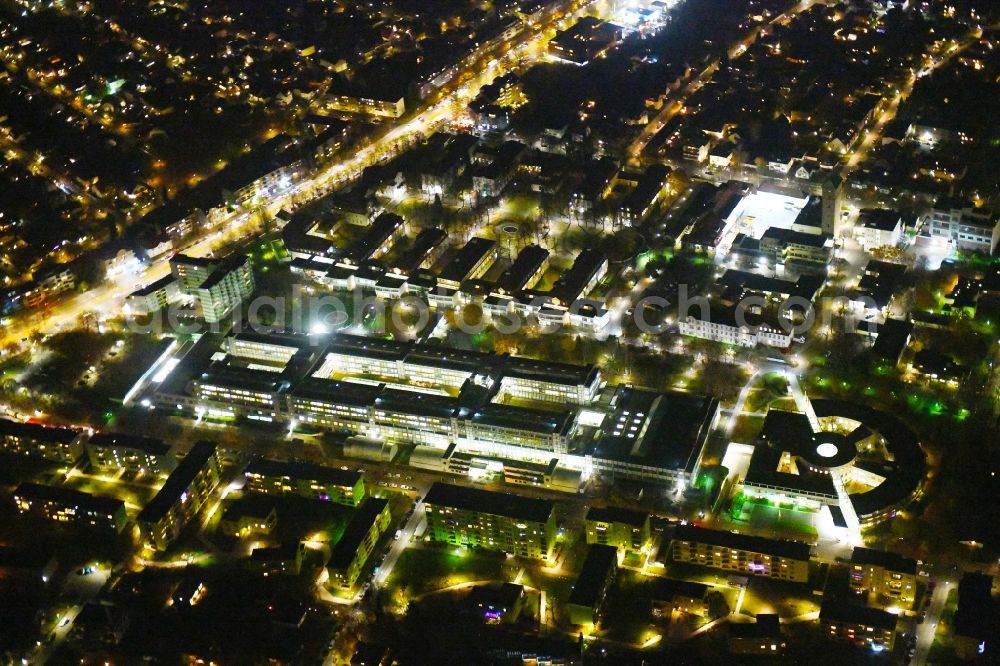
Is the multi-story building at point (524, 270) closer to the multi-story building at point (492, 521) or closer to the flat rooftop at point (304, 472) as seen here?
the flat rooftop at point (304, 472)

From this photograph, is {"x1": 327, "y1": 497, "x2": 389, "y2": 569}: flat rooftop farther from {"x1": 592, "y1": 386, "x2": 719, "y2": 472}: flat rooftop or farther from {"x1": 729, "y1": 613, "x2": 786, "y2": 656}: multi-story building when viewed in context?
{"x1": 729, "y1": 613, "x2": 786, "y2": 656}: multi-story building

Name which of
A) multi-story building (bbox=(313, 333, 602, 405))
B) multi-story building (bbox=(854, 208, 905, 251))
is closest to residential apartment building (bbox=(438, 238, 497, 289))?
multi-story building (bbox=(313, 333, 602, 405))

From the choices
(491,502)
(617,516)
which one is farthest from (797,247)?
(491,502)

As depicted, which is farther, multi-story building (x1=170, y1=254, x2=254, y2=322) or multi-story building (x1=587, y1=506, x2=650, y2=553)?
multi-story building (x1=170, y1=254, x2=254, y2=322)

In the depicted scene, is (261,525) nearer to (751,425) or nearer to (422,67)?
(751,425)

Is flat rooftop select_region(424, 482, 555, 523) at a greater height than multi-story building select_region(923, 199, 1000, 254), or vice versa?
multi-story building select_region(923, 199, 1000, 254)

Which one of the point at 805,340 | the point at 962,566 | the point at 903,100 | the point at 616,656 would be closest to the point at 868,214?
the point at 805,340

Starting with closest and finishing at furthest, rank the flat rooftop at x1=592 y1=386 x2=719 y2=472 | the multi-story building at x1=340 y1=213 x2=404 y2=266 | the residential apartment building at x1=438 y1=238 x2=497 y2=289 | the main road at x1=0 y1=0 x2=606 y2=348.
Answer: the flat rooftop at x1=592 y1=386 x2=719 y2=472 → the residential apartment building at x1=438 y1=238 x2=497 y2=289 → the main road at x1=0 y1=0 x2=606 y2=348 → the multi-story building at x1=340 y1=213 x2=404 y2=266
